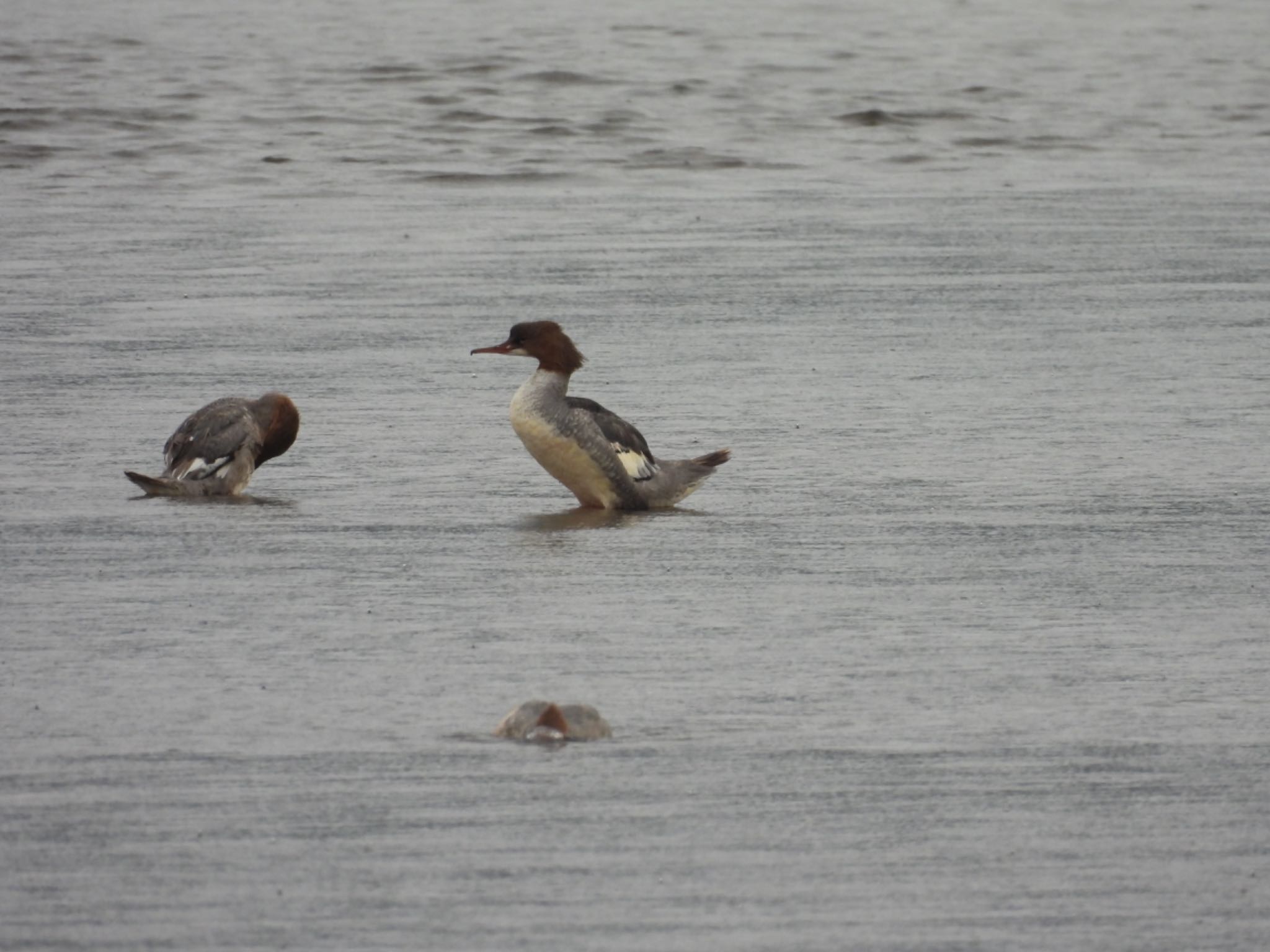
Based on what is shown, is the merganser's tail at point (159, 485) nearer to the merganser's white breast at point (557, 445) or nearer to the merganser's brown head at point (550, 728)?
the merganser's white breast at point (557, 445)

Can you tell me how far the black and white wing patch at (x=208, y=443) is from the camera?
32.7 feet

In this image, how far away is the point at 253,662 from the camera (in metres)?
7.25

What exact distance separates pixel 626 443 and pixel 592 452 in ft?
0.55

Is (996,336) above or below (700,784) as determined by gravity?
below

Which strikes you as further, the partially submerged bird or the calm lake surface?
the partially submerged bird

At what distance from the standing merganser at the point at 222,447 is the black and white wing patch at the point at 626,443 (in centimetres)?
129

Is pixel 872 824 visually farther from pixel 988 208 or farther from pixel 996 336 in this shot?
pixel 988 208

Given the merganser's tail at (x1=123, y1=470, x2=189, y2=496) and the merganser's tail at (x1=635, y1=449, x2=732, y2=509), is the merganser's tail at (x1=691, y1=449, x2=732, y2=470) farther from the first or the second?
the merganser's tail at (x1=123, y1=470, x2=189, y2=496)

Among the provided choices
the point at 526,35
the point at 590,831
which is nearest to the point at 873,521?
the point at 590,831

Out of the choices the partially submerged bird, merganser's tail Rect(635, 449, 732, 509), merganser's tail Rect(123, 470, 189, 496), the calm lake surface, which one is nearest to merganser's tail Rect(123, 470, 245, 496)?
merganser's tail Rect(123, 470, 189, 496)

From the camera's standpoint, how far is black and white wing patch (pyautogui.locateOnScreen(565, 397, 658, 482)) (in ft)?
32.2

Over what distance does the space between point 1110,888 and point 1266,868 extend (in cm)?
42

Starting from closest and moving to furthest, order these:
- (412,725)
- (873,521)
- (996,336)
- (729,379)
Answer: (412,725)
(873,521)
(729,379)
(996,336)

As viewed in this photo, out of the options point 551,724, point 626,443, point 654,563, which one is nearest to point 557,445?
point 626,443
